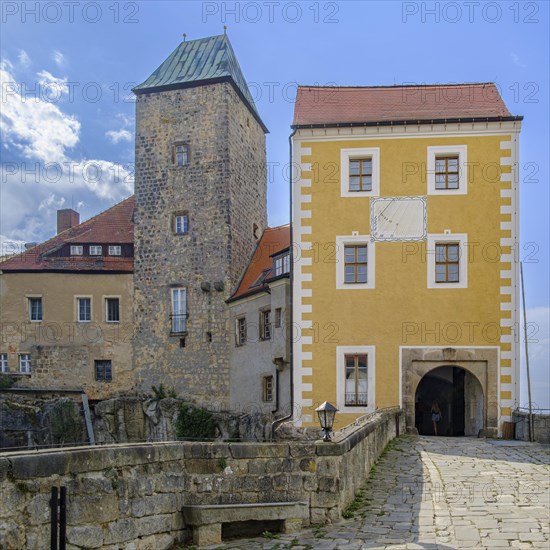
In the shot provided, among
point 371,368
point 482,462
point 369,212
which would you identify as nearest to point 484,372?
point 371,368

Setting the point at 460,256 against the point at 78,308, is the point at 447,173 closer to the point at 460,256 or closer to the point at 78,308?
the point at 460,256

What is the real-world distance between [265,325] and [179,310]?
6928 mm

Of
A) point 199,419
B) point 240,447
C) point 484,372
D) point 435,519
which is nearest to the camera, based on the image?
point 240,447

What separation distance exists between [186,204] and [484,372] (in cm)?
1830

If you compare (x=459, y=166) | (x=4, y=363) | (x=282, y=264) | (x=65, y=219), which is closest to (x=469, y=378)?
(x=459, y=166)

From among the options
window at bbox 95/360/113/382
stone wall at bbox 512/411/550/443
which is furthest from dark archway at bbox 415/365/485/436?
window at bbox 95/360/113/382

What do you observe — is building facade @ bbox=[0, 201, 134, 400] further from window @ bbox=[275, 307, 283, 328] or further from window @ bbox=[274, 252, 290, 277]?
window @ bbox=[275, 307, 283, 328]

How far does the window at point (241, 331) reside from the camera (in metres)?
35.1

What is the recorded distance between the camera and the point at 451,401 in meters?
29.4

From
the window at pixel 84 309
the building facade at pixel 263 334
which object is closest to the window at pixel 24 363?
the window at pixel 84 309

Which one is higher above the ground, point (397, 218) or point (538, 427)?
point (397, 218)

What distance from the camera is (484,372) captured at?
2409 centimetres

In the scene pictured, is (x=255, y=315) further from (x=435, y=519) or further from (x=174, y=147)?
(x=435, y=519)

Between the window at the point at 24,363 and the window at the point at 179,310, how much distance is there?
735 centimetres
